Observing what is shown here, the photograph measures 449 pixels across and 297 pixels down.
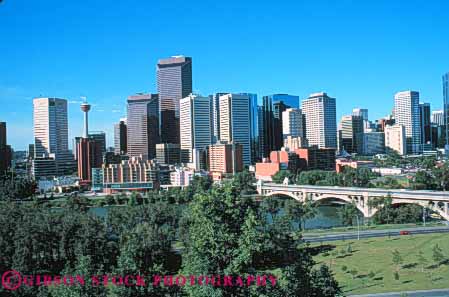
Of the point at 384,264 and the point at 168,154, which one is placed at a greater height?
the point at 168,154

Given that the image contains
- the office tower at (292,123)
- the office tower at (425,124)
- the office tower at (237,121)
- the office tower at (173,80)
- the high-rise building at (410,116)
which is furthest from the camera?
the office tower at (173,80)

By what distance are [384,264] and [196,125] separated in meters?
64.6

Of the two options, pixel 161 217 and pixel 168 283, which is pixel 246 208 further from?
pixel 161 217

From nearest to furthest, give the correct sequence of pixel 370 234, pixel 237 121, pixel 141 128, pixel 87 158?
pixel 370 234 → pixel 87 158 → pixel 237 121 → pixel 141 128

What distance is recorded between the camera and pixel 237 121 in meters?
76.4

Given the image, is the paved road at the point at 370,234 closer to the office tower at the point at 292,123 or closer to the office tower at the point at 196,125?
the office tower at the point at 196,125

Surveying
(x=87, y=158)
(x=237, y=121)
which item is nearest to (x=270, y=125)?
(x=237, y=121)

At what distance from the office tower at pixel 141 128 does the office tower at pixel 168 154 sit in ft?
40.0

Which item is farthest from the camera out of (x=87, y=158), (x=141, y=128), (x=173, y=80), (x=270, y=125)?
(x=173, y=80)

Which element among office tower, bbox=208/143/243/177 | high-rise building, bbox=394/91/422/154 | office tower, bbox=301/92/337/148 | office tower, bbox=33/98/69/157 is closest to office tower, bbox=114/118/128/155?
office tower, bbox=33/98/69/157

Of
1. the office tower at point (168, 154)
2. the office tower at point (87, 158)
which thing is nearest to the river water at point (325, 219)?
the office tower at point (87, 158)

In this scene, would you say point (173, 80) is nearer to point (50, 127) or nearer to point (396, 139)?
point (50, 127)

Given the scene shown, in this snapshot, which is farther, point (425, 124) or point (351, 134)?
point (425, 124)

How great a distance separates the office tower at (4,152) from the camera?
64625mm
